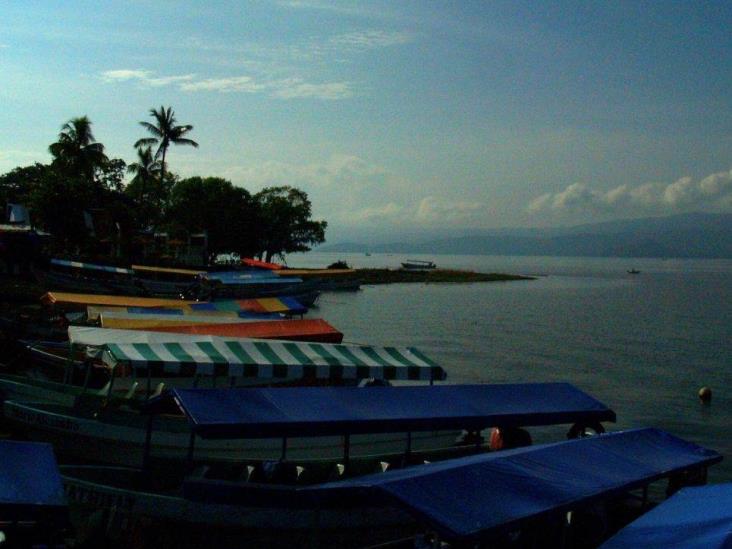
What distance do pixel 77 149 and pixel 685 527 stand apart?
69677mm

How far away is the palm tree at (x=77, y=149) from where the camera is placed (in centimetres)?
7125

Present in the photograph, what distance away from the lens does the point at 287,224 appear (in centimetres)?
11394

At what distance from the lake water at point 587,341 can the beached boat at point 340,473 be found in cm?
1183

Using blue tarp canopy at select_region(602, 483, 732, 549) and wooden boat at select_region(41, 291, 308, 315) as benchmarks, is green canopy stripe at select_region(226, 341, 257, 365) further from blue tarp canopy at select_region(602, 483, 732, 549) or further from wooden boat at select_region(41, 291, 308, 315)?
wooden boat at select_region(41, 291, 308, 315)

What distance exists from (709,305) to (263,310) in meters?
68.6

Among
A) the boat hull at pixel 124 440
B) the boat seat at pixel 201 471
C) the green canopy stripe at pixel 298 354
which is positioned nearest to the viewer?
the boat seat at pixel 201 471

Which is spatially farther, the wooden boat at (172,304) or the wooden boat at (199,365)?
the wooden boat at (172,304)

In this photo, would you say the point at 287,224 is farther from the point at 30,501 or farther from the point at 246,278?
the point at 30,501

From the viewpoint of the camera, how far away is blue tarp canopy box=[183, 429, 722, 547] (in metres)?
10.1

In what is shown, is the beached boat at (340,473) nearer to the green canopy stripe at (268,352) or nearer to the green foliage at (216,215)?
the green canopy stripe at (268,352)

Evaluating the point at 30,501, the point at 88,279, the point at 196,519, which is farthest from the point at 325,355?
the point at 88,279

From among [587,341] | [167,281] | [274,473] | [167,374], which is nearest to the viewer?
[274,473]

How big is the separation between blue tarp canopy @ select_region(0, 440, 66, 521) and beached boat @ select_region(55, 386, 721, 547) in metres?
2.87

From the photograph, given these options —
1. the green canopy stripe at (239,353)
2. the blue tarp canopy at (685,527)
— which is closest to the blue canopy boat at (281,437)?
the blue tarp canopy at (685,527)
